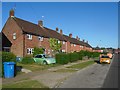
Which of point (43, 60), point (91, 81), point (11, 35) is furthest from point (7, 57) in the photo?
point (11, 35)

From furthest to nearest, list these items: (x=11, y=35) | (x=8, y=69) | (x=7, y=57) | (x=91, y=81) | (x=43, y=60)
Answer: (x=11, y=35) → (x=43, y=60) → (x=7, y=57) → (x=8, y=69) → (x=91, y=81)

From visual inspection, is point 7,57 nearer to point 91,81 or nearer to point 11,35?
point 91,81

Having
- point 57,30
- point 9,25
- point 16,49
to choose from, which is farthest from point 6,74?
point 57,30

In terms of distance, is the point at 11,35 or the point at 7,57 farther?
the point at 11,35

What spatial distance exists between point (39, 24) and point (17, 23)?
15.0 m

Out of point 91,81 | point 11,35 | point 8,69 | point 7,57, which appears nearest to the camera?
point 91,81

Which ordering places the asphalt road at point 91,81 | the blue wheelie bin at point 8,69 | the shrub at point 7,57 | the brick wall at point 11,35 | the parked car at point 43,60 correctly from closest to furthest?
the asphalt road at point 91,81 < the blue wheelie bin at point 8,69 < the shrub at point 7,57 < the parked car at point 43,60 < the brick wall at point 11,35

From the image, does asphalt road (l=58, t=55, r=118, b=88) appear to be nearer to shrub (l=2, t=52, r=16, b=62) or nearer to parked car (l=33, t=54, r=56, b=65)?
shrub (l=2, t=52, r=16, b=62)

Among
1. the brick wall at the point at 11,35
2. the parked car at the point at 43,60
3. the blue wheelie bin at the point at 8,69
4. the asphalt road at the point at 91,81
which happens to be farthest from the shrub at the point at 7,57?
the brick wall at the point at 11,35

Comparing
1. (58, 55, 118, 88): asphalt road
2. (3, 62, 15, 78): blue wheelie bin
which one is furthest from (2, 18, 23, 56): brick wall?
(3, 62, 15, 78): blue wheelie bin

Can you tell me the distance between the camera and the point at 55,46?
148 feet

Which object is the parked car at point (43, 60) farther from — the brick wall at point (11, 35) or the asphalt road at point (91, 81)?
the asphalt road at point (91, 81)

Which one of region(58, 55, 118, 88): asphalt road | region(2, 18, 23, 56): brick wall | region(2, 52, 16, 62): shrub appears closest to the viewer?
region(58, 55, 118, 88): asphalt road

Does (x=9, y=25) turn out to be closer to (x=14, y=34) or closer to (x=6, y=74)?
(x=14, y=34)
